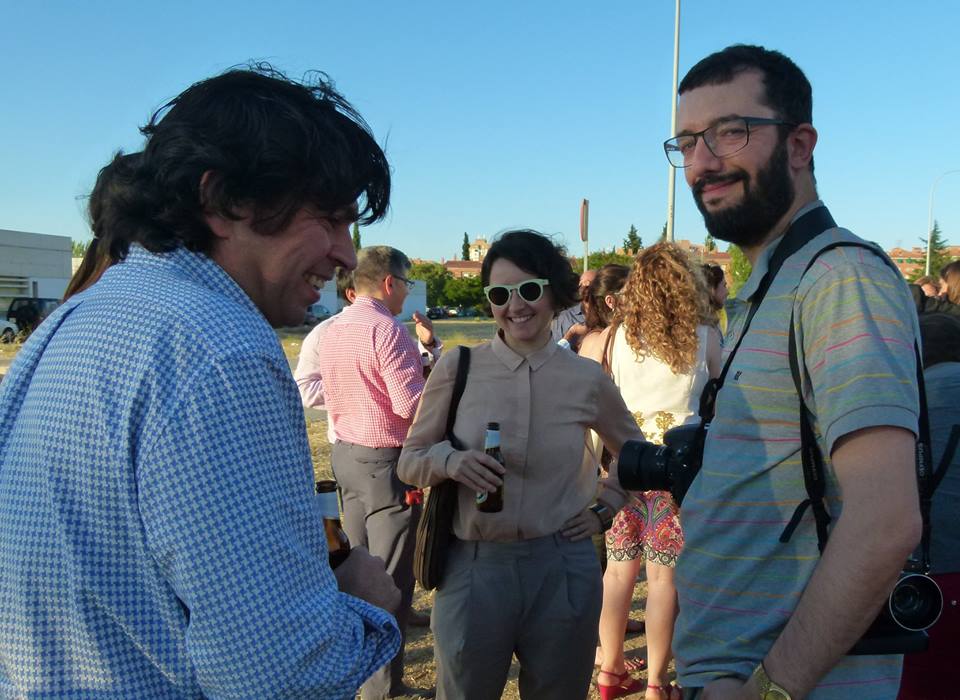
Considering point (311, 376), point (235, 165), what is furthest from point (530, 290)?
point (311, 376)

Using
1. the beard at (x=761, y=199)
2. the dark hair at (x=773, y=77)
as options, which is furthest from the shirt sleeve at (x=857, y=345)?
the dark hair at (x=773, y=77)

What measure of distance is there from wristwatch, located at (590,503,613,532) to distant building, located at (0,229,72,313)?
169 feet

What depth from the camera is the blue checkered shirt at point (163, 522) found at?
102 cm

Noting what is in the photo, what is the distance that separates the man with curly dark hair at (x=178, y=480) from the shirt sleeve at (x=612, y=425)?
1880mm

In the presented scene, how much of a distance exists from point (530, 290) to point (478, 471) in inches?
30.6

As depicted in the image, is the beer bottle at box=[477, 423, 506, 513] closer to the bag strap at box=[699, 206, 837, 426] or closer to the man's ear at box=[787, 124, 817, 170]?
the bag strap at box=[699, 206, 837, 426]

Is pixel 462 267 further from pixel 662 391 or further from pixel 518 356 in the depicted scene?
pixel 518 356

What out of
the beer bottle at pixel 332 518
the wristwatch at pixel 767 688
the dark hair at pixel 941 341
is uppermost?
the dark hair at pixel 941 341

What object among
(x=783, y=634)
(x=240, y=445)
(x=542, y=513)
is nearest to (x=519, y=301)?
(x=542, y=513)

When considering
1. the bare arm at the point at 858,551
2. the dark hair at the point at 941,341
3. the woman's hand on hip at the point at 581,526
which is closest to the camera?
the bare arm at the point at 858,551

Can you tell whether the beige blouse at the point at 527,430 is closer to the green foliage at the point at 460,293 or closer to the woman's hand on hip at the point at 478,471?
the woman's hand on hip at the point at 478,471

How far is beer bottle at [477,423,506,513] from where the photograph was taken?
2707 millimetres

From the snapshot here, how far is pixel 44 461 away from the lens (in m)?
1.07

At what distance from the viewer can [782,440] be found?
5.01 ft
